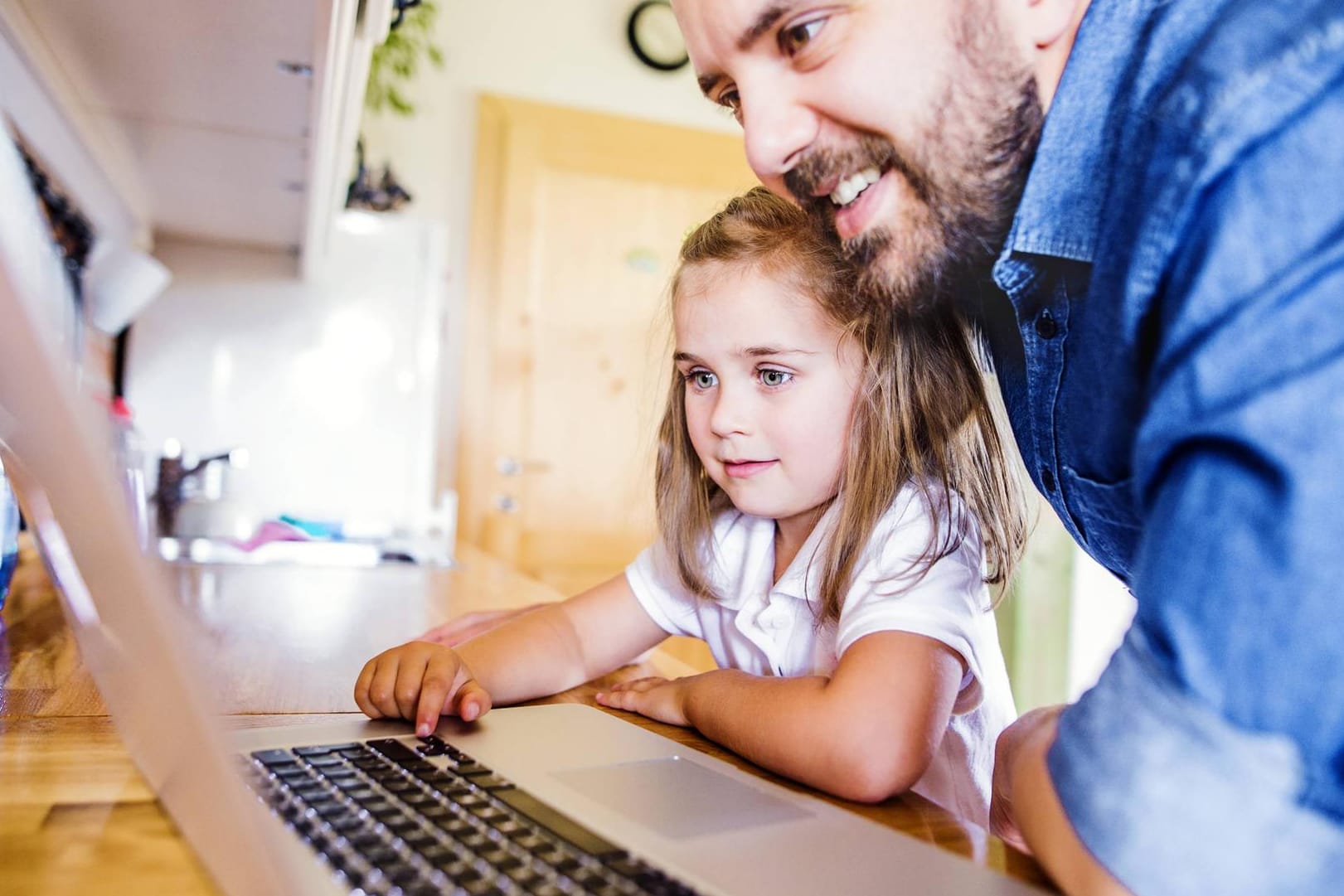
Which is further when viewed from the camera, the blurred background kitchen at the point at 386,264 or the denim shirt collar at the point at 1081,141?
the blurred background kitchen at the point at 386,264

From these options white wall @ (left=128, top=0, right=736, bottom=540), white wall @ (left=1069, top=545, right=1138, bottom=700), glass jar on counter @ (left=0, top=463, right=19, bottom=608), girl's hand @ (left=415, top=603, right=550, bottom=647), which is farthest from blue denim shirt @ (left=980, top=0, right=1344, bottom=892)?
white wall @ (left=1069, top=545, right=1138, bottom=700)

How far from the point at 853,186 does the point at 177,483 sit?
1.63 meters

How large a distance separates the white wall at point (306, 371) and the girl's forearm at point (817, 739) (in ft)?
5.38

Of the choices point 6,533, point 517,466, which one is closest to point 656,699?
point 6,533

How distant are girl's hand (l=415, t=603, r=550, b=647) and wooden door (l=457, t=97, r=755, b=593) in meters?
1.82

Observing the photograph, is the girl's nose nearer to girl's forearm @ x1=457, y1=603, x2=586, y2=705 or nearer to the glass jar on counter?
girl's forearm @ x1=457, y1=603, x2=586, y2=705

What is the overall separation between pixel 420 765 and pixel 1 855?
18 cm

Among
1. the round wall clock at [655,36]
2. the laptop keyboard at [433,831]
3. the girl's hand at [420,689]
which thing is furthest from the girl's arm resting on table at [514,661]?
the round wall clock at [655,36]

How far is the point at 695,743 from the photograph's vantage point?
A: 2.18 feet

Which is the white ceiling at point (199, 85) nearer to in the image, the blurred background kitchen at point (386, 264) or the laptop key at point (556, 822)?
the blurred background kitchen at point (386, 264)

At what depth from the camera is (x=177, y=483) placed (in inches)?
75.0

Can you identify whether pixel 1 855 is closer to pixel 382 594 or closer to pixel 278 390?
pixel 382 594

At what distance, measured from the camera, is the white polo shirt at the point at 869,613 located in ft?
2.22

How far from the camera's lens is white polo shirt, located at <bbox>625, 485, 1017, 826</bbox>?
68 centimetres
